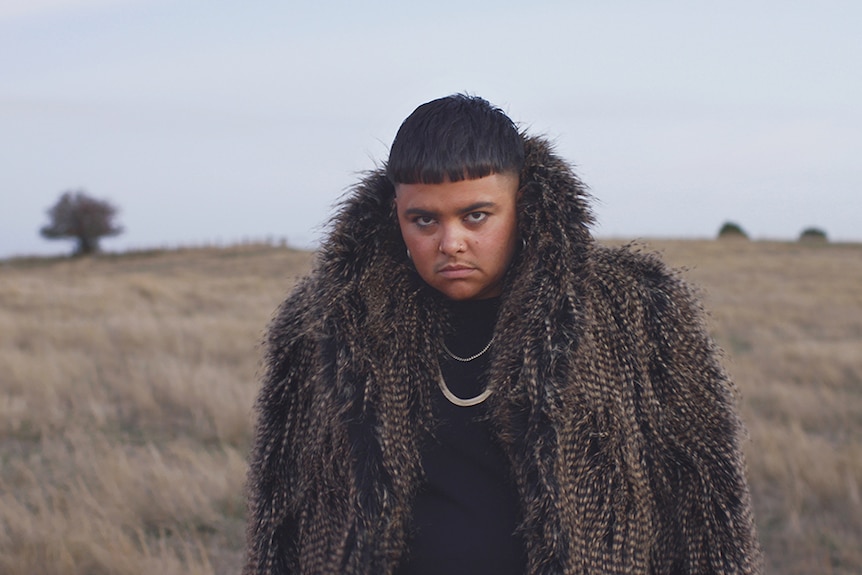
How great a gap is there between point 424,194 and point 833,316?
553 inches

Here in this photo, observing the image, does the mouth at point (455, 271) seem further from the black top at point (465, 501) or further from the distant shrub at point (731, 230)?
the distant shrub at point (731, 230)

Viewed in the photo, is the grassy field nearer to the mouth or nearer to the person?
the person

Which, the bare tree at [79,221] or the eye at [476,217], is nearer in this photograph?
the eye at [476,217]

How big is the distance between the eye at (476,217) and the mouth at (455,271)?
98mm

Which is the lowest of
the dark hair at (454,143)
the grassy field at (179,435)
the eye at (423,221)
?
the grassy field at (179,435)

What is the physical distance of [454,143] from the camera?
174 centimetres

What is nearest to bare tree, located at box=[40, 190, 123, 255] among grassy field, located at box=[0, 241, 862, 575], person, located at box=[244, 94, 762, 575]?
grassy field, located at box=[0, 241, 862, 575]

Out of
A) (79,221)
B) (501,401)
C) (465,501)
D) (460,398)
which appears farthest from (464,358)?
(79,221)

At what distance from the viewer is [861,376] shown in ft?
27.3

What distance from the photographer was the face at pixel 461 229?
1.77 meters

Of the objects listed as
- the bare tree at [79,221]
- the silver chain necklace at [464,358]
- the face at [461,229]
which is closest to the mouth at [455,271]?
the face at [461,229]

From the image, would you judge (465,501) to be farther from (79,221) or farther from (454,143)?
(79,221)

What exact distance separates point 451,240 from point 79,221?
43.8 meters

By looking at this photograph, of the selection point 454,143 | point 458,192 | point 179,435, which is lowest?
point 179,435
